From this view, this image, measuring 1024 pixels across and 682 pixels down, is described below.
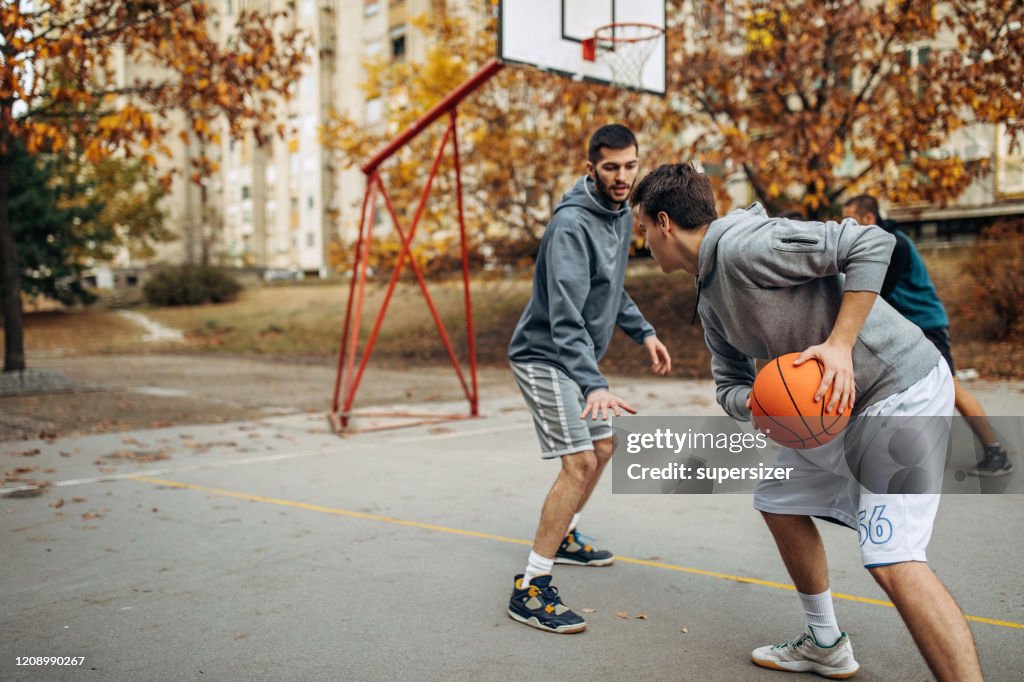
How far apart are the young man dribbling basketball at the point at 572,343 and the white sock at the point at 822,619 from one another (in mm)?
942

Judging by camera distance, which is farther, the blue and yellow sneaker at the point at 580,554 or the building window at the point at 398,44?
the building window at the point at 398,44

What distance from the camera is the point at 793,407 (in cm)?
263

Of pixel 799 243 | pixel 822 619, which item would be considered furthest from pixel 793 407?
pixel 822 619

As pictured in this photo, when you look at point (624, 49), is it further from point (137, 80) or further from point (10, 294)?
point (10, 294)

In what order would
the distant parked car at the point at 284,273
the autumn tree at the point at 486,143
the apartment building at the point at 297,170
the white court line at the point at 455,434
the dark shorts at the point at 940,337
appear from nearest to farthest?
the dark shorts at the point at 940,337 → the white court line at the point at 455,434 → the autumn tree at the point at 486,143 → the apartment building at the point at 297,170 → the distant parked car at the point at 284,273

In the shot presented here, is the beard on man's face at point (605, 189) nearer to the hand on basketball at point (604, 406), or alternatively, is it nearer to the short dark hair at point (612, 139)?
the short dark hair at point (612, 139)

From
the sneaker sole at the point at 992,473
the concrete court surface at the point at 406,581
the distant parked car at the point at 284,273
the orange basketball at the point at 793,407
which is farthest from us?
the distant parked car at the point at 284,273

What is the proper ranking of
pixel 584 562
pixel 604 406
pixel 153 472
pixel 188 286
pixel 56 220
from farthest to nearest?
1. pixel 188 286
2. pixel 56 220
3. pixel 153 472
4. pixel 584 562
5. pixel 604 406

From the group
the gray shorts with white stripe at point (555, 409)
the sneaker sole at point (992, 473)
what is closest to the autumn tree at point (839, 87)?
the sneaker sole at point (992, 473)

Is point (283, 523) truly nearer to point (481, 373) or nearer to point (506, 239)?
point (481, 373)

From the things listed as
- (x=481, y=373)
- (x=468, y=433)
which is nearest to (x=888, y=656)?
(x=468, y=433)

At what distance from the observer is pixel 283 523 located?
5570 mm

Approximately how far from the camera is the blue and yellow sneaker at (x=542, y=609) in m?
3.63

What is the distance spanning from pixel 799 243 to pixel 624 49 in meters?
8.92
